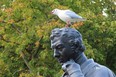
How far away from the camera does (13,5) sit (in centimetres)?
1573

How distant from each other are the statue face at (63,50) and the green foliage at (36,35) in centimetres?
1123

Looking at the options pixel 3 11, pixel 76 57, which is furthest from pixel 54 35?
pixel 3 11

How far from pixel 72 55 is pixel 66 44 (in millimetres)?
86

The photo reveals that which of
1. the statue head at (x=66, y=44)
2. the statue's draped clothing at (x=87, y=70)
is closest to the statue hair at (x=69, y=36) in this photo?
the statue head at (x=66, y=44)

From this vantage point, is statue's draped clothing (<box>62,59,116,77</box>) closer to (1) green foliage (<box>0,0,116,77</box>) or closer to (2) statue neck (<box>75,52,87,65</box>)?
(2) statue neck (<box>75,52,87,65</box>)

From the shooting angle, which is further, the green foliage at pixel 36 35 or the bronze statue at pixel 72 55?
the green foliage at pixel 36 35

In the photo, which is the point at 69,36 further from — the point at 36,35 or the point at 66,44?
the point at 36,35

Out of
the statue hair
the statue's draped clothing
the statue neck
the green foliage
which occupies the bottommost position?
the green foliage

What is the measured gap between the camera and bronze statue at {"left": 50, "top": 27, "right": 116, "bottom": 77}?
3.11m

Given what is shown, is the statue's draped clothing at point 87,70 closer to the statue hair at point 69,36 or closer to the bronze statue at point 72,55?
the bronze statue at point 72,55

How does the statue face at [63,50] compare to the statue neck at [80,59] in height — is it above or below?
above

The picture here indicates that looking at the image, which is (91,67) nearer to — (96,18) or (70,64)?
(70,64)

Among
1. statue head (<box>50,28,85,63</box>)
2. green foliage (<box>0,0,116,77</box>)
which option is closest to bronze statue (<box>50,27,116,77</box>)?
statue head (<box>50,28,85,63</box>)

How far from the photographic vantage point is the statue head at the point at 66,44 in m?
3.12
